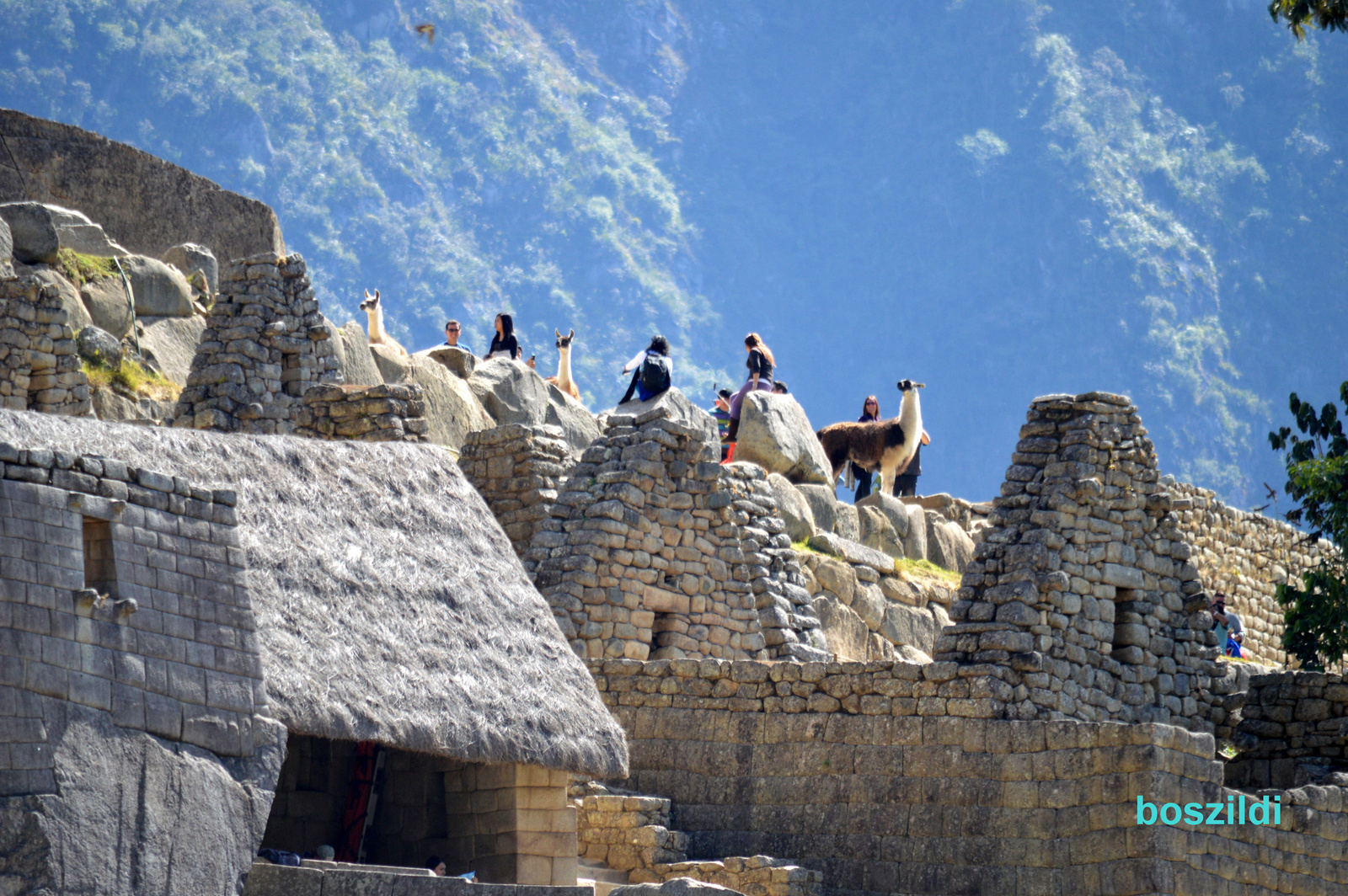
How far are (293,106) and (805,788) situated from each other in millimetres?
80647

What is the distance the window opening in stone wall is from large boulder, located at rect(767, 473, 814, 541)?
1411 centimetres

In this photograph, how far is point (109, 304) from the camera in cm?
2125

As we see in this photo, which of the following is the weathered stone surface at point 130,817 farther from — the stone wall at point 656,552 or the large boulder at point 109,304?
the large boulder at point 109,304

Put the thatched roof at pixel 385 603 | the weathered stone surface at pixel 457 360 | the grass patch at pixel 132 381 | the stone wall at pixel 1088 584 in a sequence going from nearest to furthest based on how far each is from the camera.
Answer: the thatched roof at pixel 385 603, the stone wall at pixel 1088 584, the grass patch at pixel 132 381, the weathered stone surface at pixel 457 360

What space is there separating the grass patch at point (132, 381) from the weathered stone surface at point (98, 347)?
8 centimetres

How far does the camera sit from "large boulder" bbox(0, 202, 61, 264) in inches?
798

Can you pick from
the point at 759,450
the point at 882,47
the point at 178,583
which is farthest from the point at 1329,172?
the point at 178,583

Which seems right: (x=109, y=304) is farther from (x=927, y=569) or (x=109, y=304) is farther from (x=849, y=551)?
(x=927, y=569)

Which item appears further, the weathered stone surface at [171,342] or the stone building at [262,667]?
the weathered stone surface at [171,342]

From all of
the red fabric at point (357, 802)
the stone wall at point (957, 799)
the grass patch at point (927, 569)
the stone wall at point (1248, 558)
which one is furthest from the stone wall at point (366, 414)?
the stone wall at point (1248, 558)

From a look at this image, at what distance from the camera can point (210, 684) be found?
29.6 feet

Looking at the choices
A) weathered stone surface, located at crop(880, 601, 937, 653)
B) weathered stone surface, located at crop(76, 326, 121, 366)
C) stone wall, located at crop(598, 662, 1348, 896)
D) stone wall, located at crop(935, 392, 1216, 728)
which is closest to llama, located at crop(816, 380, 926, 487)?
weathered stone surface, located at crop(880, 601, 937, 653)

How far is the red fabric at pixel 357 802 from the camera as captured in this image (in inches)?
492

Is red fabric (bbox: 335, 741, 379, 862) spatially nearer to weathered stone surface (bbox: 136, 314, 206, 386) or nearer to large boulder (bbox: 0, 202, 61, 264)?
weathered stone surface (bbox: 136, 314, 206, 386)
